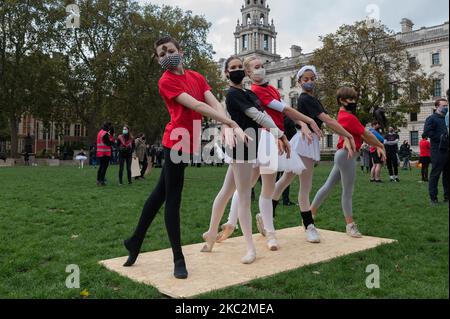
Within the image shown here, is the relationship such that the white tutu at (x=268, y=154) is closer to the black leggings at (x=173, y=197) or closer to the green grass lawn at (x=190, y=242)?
the black leggings at (x=173, y=197)

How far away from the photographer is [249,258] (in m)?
4.07

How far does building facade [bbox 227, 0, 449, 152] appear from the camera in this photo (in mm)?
56781

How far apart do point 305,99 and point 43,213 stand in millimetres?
5095

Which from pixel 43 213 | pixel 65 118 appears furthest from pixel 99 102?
pixel 43 213

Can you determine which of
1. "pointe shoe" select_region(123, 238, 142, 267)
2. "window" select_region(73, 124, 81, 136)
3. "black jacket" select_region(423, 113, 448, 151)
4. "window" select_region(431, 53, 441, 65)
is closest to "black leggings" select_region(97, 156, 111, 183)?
"black jacket" select_region(423, 113, 448, 151)

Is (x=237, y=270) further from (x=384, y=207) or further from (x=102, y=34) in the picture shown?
(x=102, y=34)

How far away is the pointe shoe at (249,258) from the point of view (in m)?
4.05

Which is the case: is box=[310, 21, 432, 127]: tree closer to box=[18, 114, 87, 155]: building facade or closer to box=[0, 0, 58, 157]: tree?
box=[0, 0, 58, 157]: tree

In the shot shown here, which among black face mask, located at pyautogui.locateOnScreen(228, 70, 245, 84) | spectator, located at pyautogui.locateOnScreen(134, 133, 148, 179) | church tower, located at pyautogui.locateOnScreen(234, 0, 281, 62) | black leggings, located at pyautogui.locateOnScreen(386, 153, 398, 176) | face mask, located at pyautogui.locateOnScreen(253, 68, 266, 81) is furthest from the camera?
church tower, located at pyautogui.locateOnScreen(234, 0, 281, 62)

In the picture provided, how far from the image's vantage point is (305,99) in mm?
5066

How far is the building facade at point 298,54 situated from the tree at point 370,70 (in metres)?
2.33

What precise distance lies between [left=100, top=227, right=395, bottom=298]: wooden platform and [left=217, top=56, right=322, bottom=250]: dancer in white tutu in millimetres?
326

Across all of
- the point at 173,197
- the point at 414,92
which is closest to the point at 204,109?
the point at 173,197

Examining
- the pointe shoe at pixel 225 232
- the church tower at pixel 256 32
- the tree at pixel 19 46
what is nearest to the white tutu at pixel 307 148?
the pointe shoe at pixel 225 232
